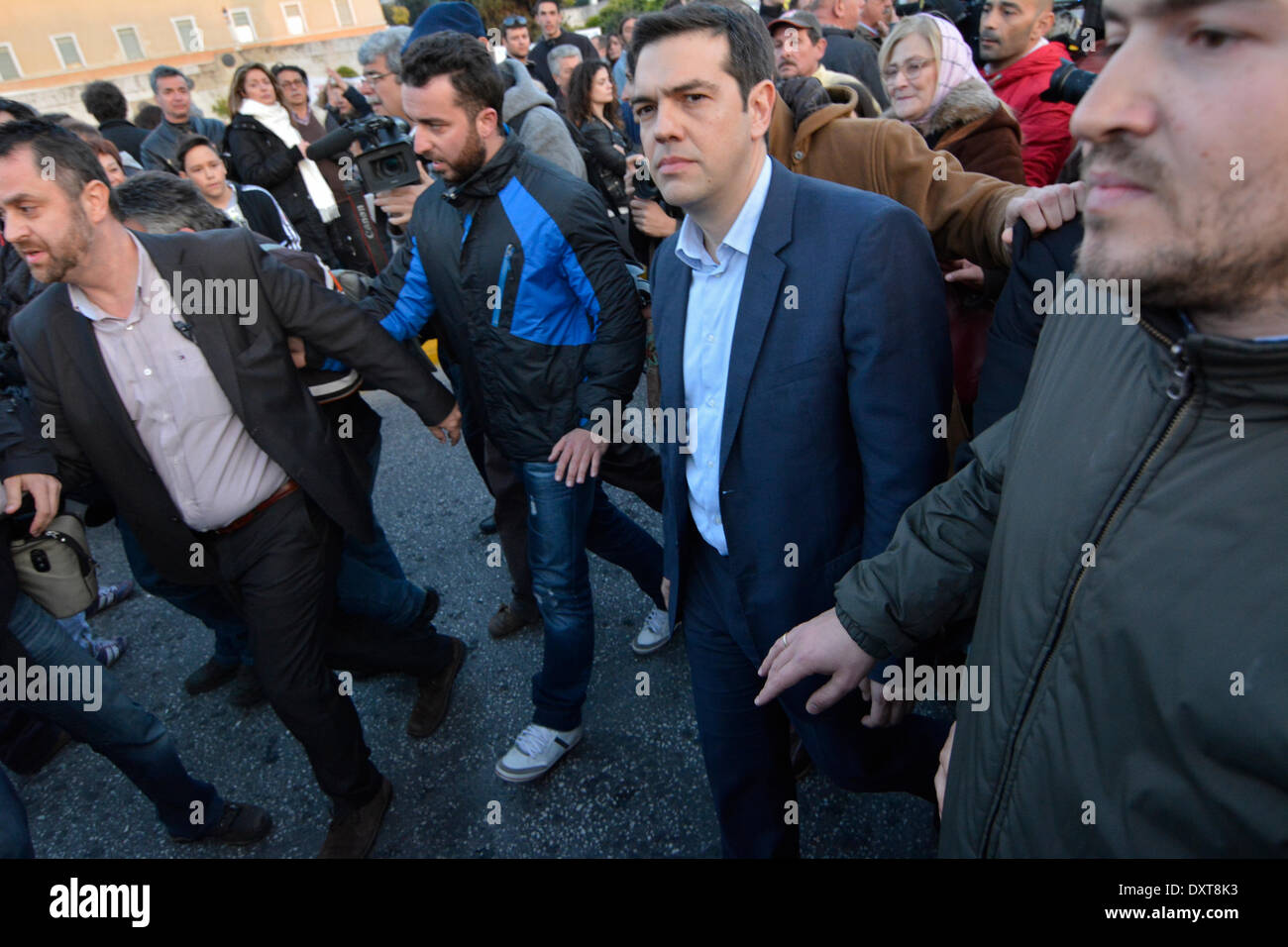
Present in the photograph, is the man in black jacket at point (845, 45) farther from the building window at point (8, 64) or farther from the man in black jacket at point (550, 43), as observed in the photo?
the building window at point (8, 64)

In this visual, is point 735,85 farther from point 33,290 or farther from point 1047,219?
point 33,290

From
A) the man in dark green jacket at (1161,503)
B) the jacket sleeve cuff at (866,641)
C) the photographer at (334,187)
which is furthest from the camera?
the photographer at (334,187)

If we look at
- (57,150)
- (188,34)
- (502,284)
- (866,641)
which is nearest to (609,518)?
(502,284)

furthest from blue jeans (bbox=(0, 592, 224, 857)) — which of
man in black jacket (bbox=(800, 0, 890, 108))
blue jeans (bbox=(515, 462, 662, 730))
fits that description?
man in black jacket (bbox=(800, 0, 890, 108))

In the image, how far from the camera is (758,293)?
1.57 meters

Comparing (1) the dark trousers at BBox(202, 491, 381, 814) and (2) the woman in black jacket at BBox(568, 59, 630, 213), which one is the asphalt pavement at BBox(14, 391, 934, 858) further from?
(2) the woman in black jacket at BBox(568, 59, 630, 213)

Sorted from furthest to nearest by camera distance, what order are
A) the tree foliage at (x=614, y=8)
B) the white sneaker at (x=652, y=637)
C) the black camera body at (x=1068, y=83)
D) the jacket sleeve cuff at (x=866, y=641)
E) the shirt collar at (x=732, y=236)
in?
the tree foliage at (x=614, y=8)
the white sneaker at (x=652, y=637)
the black camera body at (x=1068, y=83)
the shirt collar at (x=732, y=236)
the jacket sleeve cuff at (x=866, y=641)

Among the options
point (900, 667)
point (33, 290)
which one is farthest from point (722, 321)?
point (33, 290)

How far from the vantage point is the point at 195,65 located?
30484 mm

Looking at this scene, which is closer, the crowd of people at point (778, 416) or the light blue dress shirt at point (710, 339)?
the crowd of people at point (778, 416)

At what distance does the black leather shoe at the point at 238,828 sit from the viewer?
2520mm

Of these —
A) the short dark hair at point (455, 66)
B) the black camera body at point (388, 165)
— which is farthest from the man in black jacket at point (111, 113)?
the short dark hair at point (455, 66)

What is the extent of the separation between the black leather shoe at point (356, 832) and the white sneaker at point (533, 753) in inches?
16.7
